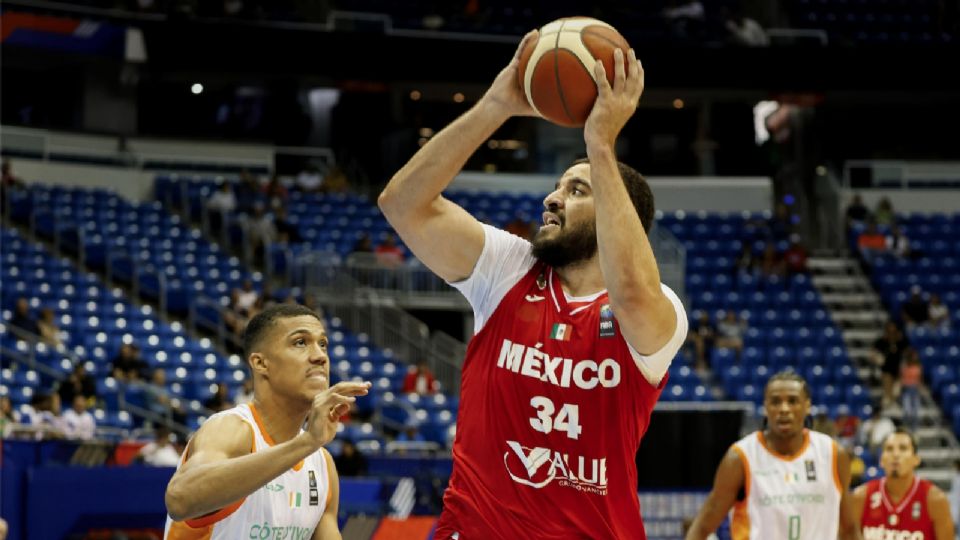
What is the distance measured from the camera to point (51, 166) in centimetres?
2600

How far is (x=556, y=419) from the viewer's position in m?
4.30

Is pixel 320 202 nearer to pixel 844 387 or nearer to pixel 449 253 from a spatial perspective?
pixel 844 387

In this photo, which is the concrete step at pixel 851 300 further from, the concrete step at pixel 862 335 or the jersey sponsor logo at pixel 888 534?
the jersey sponsor logo at pixel 888 534

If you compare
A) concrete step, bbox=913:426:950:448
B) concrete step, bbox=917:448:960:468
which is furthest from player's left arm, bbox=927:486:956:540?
concrete step, bbox=917:448:960:468

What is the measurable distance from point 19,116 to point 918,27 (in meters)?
18.5

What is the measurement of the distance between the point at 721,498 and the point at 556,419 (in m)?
3.95

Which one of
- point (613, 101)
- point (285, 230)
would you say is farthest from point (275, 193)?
point (613, 101)

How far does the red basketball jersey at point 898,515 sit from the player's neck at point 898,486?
21 mm

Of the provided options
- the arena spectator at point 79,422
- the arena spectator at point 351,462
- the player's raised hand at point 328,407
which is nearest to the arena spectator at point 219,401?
the arena spectator at point 79,422

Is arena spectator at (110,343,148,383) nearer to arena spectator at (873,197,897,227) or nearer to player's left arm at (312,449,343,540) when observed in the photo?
player's left arm at (312,449,343,540)

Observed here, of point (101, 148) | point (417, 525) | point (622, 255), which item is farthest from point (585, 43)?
point (101, 148)

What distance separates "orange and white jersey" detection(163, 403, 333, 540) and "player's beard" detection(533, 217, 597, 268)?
1338 mm

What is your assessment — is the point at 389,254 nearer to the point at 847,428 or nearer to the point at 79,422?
the point at 847,428

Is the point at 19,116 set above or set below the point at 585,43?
above
